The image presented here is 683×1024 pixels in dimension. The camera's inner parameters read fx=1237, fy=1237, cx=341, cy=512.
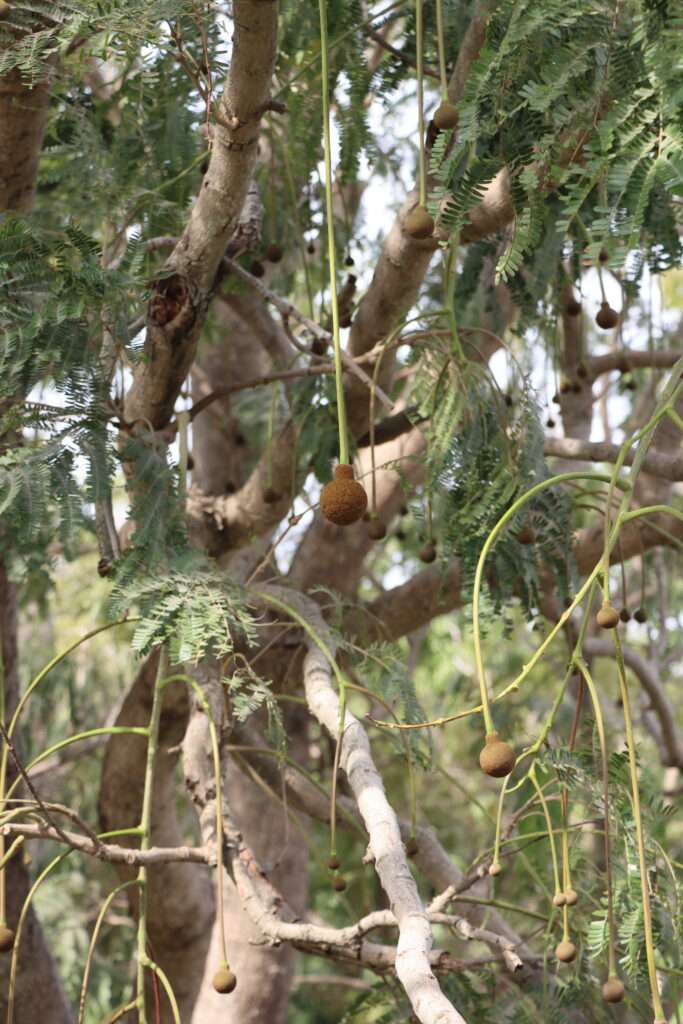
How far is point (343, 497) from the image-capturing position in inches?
48.9

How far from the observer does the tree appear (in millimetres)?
1443

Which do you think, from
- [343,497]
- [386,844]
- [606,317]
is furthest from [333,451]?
[343,497]

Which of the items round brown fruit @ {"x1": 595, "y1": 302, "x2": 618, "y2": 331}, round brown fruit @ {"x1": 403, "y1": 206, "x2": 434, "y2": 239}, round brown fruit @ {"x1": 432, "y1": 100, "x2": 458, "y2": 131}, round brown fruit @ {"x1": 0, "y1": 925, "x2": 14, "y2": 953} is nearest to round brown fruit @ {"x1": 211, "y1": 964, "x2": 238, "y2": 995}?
round brown fruit @ {"x1": 0, "y1": 925, "x2": 14, "y2": 953}

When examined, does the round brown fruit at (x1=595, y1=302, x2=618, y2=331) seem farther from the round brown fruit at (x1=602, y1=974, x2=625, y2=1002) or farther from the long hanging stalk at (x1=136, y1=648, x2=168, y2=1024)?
the round brown fruit at (x1=602, y1=974, x2=625, y2=1002)

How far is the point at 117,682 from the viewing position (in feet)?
17.5

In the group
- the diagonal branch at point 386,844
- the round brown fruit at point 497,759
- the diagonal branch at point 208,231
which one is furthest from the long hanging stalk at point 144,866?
the round brown fruit at point 497,759

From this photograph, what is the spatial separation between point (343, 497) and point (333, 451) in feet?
3.93

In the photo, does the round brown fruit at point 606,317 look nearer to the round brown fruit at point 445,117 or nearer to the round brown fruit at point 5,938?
the round brown fruit at point 445,117

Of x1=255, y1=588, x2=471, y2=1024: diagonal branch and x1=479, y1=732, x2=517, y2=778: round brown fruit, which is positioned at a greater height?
x1=479, y1=732, x2=517, y2=778: round brown fruit

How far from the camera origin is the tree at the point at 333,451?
4.74ft

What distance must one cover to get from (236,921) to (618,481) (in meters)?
1.97

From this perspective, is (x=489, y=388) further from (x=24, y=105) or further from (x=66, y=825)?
(x=66, y=825)

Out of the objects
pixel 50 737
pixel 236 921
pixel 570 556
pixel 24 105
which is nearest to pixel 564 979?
pixel 570 556

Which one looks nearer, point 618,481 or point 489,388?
point 618,481
